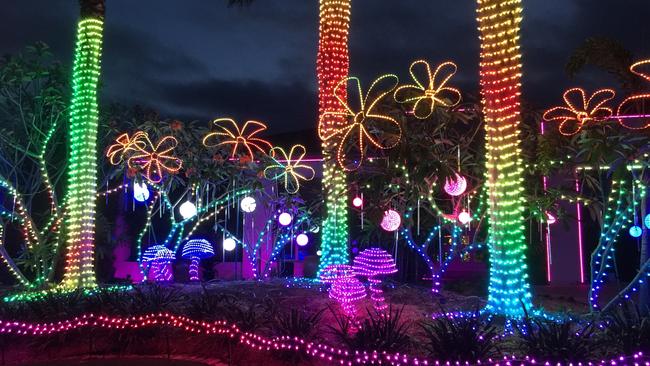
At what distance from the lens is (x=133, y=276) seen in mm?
17500

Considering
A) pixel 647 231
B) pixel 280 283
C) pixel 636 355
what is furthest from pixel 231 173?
pixel 636 355

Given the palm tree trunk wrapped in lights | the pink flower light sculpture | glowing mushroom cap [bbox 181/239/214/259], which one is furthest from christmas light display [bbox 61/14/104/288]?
the pink flower light sculpture

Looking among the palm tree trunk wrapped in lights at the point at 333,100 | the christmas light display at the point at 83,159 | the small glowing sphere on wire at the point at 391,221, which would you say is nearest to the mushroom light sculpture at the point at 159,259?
the christmas light display at the point at 83,159

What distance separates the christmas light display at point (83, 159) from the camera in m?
11.4

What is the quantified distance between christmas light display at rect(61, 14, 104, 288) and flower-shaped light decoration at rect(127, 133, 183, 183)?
45.7 inches

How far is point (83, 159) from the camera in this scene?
11.6 meters

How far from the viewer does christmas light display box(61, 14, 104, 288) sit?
1137 cm

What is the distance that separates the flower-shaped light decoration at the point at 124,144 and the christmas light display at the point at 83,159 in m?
0.82

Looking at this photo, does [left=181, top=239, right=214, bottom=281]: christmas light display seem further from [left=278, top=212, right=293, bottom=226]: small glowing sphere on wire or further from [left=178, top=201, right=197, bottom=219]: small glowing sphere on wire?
[left=278, top=212, right=293, bottom=226]: small glowing sphere on wire

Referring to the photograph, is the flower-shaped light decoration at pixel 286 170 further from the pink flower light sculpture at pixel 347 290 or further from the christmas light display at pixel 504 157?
the christmas light display at pixel 504 157

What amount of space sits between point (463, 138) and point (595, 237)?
831 cm

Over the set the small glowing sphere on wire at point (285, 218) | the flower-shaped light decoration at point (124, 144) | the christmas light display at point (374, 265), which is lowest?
the christmas light display at point (374, 265)

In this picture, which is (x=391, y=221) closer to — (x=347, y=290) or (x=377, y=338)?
(x=347, y=290)

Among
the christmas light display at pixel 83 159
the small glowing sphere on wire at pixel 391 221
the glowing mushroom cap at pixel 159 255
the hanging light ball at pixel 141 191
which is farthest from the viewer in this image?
the hanging light ball at pixel 141 191
